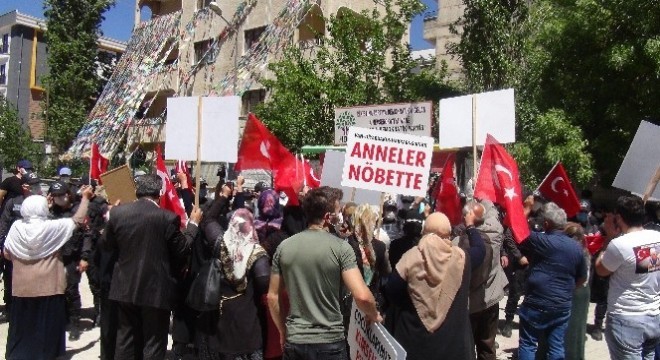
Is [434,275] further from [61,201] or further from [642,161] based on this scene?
[61,201]

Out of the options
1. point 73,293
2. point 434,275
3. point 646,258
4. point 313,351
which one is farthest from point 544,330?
point 73,293

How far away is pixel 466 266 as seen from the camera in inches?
162

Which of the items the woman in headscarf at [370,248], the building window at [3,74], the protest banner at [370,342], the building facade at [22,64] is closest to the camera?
the protest banner at [370,342]

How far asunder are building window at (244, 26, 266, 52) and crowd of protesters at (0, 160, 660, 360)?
72.7 ft

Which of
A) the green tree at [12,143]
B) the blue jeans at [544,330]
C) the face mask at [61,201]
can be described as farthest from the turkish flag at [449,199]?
the green tree at [12,143]

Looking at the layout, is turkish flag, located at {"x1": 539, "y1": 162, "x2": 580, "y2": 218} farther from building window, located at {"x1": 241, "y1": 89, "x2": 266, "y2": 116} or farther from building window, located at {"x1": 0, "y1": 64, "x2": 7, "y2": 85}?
building window, located at {"x1": 0, "y1": 64, "x2": 7, "y2": 85}

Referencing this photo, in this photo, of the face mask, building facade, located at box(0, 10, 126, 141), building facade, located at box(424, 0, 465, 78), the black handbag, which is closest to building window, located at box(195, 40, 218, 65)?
building facade, located at box(424, 0, 465, 78)

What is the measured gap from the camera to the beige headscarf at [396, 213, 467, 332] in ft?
12.9

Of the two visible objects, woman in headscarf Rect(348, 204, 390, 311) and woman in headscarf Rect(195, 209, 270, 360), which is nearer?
woman in headscarf Rect(195, 209, 270, 360)

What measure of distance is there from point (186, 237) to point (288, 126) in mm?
15377

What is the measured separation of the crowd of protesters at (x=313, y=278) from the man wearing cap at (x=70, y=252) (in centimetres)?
5

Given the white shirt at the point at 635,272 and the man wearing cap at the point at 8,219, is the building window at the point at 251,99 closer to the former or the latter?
the man wearing cap at the point at 8,219

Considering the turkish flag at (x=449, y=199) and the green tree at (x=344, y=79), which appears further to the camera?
the green tree at (x=344, y=79)

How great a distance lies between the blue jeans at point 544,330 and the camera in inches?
214
